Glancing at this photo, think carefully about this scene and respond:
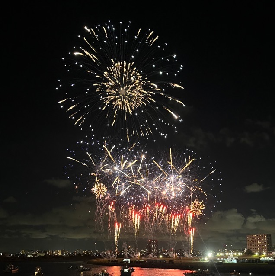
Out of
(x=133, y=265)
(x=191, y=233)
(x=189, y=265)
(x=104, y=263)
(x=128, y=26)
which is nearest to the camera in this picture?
(x=128, y=26)

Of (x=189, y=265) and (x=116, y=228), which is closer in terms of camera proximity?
(x=116, y=228)

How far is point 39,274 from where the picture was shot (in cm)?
Result: 11825

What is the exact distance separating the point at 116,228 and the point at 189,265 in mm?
48933

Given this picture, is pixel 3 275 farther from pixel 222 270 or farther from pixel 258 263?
pixel 258 263

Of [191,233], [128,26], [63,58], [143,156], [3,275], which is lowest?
[3,275]

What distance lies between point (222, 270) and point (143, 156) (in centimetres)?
7427

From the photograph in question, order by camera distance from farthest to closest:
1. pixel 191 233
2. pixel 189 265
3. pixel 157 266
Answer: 1. pixel 157 266
2. pixel 189 265
3. pixel 191 233

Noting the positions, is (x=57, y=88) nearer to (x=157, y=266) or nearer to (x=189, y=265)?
(x=189, y=265)

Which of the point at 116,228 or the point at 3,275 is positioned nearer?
the point at 116,228

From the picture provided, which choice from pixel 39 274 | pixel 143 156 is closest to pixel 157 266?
pixel 39 274

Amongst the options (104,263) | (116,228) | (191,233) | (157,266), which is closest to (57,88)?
(116,228)

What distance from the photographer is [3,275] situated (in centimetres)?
14112

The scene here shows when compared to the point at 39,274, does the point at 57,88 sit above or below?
above

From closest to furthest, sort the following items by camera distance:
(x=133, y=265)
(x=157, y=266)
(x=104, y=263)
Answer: (x=157, y=266) < (x=133, y=265) < (x=104, y=263)
